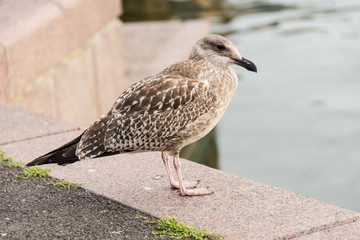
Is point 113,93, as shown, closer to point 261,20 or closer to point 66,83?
point 66,83

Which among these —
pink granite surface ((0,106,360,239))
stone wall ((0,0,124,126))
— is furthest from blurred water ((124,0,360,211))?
pink granite surface ((0,106,360,239))

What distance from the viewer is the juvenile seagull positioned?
15.5ft

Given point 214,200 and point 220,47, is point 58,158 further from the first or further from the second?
point 220,47

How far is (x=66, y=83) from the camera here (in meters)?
8.89

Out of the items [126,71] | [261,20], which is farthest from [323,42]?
[126,71]

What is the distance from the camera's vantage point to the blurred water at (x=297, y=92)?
10078 millimetres

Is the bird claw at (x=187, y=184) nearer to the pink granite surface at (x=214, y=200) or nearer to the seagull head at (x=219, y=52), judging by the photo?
the pink granite surface at (x=214, y=200)

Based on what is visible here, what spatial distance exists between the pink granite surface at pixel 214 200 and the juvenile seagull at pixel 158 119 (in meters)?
0.19

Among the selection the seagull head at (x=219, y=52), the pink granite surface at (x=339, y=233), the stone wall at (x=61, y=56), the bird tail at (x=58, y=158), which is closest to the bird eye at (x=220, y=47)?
the seagull head at (x=219, y=52)

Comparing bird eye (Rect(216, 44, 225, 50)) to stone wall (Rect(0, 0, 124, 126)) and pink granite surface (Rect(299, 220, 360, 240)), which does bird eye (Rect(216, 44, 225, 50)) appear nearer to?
pink granite surface (Rect(299, 220, 360, 240))

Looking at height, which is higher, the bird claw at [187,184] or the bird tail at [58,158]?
the bird tail at [58,158]

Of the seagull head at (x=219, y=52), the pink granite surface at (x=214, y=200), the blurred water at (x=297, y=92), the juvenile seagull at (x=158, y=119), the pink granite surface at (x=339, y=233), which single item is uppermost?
the seagull head at (x=219, y=52)

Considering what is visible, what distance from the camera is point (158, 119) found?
15.5 ft

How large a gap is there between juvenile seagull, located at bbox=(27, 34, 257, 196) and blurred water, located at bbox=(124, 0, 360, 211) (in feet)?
16.0
